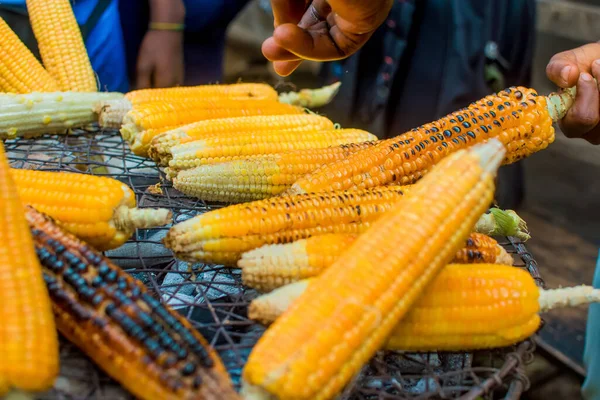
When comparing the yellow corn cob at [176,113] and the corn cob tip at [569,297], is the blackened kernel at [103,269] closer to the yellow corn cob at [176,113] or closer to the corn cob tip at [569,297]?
the yellow corn cob at [176,113]

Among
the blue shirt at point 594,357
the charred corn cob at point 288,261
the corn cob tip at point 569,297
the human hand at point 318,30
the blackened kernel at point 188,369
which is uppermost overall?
the human hand at point 318,30

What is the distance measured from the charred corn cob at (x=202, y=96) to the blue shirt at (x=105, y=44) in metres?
0.97

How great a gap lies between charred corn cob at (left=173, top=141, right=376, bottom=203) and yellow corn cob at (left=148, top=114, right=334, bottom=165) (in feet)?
0.67

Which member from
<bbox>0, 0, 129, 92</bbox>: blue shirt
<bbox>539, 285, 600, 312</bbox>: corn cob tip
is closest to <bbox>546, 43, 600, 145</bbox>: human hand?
<bbox>539, 285, 600, 312</bbox>: corn cob tip

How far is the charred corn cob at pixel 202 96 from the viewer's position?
8.82ft

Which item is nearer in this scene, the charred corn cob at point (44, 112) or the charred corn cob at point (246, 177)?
the charred corn cob at point (246, 177)

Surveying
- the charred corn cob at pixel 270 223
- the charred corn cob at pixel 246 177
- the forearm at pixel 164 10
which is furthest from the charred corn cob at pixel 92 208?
the forearm at pixel 164 10

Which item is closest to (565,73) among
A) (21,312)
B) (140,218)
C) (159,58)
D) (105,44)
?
(140,218)

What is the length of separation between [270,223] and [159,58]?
3.00 metres

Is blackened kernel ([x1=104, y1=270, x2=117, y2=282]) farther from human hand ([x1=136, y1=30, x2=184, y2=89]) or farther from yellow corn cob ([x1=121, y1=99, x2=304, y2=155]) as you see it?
human hand ([x1=136, y1=30, x2=184, y2=89])

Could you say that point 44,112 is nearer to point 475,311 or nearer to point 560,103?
point 475,311

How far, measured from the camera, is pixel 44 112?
2645mm

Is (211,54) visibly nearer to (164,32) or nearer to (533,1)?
(164,32)

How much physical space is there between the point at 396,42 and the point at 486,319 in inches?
137
